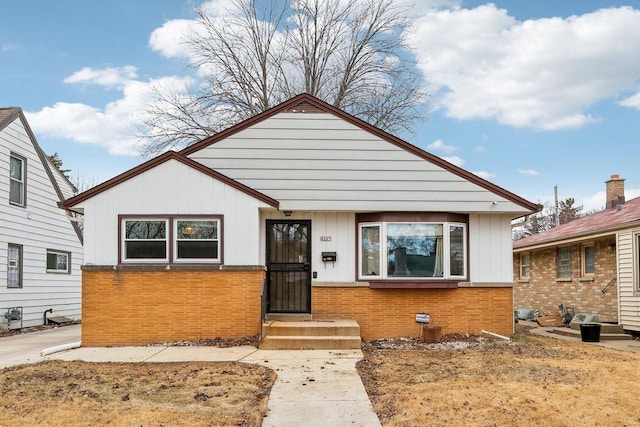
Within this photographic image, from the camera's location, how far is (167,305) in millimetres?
10695

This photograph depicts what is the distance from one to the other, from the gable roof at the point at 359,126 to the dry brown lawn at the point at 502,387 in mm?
3313

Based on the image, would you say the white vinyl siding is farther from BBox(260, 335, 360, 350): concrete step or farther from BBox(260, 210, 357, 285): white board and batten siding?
BBox(260, 335, 360, 350): concrete step

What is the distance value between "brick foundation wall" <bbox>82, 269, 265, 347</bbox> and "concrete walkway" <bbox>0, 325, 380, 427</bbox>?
0.44 meters

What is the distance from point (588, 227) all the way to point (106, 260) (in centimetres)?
1357

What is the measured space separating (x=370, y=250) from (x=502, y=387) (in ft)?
16.8

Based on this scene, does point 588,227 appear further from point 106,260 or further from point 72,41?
point 72,41

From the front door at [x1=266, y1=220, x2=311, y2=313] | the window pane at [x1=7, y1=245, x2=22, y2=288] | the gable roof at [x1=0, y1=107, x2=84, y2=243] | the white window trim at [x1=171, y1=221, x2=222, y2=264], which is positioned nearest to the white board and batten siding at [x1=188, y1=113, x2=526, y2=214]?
the front door at [x1=266, y1=220, x2=311, y2=313]

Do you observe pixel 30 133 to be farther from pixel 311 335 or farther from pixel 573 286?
pixel 573 286

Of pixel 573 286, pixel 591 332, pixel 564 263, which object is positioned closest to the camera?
pixel 591 332

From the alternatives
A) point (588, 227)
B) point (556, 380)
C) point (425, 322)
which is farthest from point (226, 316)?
point (588, 227)

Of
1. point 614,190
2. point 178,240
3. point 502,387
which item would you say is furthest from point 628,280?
point 178,240

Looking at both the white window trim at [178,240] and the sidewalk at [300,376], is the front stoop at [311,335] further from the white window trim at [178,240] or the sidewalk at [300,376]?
the white window trim at [178,240]

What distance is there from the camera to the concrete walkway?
5891 mm

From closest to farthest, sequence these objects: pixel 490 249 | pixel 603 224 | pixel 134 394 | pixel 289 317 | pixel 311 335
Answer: pixel 134 394 → pixel 311 335 → pixel 289 317 → pixel 490 249 → pixel 603 224
